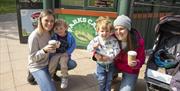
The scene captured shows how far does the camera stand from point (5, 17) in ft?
30.8

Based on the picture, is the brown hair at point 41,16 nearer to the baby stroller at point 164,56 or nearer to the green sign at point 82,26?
the baby stroller at point 164,56

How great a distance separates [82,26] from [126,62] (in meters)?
2.34

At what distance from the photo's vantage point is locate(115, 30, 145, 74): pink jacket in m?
3.41

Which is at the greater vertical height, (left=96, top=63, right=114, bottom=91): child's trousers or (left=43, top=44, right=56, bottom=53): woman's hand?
(left=43, top=44, right=56, bottom=53): woman's hand

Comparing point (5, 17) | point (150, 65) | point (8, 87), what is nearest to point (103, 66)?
point (150, 65)

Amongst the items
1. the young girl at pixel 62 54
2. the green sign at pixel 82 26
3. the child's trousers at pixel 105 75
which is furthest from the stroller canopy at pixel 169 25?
the green sign at pixel 82 26

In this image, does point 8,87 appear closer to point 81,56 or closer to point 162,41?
point 81,56

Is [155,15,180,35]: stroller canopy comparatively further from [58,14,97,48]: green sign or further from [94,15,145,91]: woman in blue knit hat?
[58,14,97,48]: green sign

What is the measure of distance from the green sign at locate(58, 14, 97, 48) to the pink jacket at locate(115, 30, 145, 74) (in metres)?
2.11

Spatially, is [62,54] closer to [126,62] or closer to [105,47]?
[105,47]

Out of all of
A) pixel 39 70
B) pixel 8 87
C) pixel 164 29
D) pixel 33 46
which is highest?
pixel 164 29

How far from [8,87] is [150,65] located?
218 cm

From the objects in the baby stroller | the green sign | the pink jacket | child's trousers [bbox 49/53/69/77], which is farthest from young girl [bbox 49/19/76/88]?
the green sign

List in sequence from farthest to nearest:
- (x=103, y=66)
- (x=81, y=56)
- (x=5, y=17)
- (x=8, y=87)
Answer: (x=5, y=17) → (x=81, y=56) → (x=8, y=87) → (x=103, y=66)
